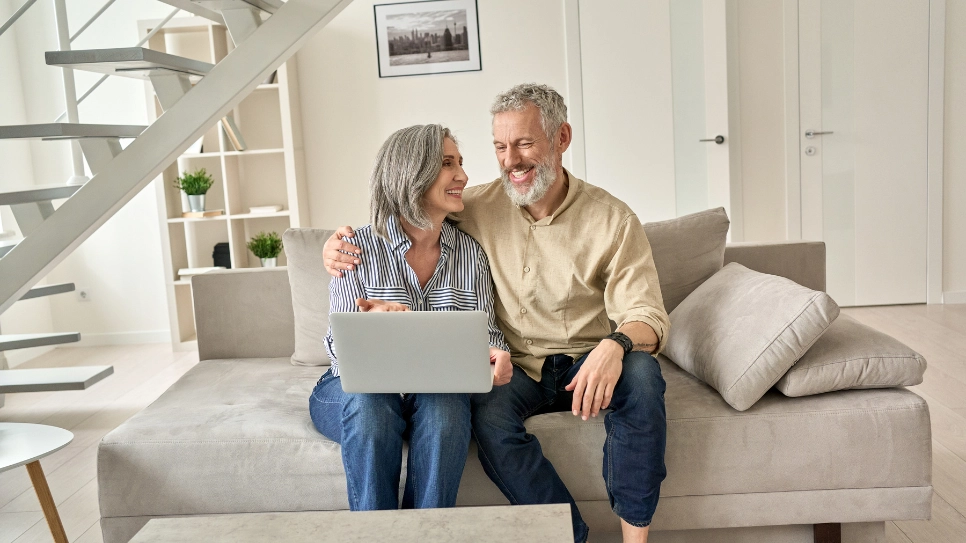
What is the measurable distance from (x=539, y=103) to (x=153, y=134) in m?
1.23

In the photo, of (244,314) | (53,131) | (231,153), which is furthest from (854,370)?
(231,153)

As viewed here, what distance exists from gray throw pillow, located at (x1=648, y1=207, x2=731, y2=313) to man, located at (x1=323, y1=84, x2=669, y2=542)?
330 mm

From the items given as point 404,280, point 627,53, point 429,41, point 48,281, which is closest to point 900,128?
point 627,53

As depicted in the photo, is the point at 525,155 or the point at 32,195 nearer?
the point at 525,155

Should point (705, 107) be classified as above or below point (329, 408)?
above

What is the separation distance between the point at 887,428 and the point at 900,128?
3348mm

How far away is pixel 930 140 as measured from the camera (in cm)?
458

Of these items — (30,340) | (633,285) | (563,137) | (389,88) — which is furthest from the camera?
(389,88)

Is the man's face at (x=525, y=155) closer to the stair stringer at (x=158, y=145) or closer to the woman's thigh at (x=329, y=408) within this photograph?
the woman's thigh at (x=329, y=408)

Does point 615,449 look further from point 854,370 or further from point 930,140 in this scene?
point 930,140

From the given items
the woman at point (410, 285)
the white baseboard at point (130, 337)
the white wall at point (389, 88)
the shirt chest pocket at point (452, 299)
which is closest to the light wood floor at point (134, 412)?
the white baseboard at point (130, 337)

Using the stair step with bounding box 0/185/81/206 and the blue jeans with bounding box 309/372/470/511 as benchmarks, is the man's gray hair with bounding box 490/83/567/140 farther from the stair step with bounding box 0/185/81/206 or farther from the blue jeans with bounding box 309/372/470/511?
the stair step with bounding box 0/185/81/206

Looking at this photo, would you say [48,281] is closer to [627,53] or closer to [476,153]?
[476,153]

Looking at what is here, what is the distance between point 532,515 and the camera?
51.6 inches
